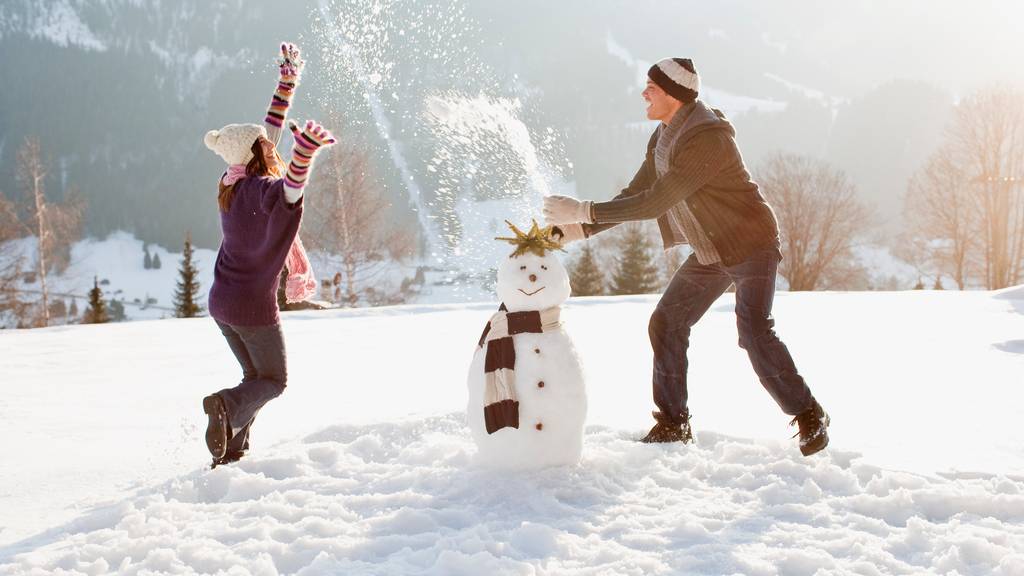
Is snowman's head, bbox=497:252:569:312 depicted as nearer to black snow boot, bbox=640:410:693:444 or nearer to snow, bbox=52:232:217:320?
black snow boot, bbox=640:410:693:444

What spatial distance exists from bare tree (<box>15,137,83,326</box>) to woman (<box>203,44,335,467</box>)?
2829cm

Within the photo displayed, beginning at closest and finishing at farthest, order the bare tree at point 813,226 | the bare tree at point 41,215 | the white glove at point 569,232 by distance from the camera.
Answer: the white glove at point 569,232
the bare tree at point 41,215
the bare tree at point 813,226

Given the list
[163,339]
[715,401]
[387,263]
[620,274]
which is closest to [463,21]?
[620,274]

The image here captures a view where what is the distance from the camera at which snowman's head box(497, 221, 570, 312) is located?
3.26 meters

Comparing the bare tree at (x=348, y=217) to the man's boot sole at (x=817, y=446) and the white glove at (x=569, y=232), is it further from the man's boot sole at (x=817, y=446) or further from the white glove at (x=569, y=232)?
the man's boot sole at (x=817, y=446)

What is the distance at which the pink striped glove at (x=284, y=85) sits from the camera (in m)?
3.86

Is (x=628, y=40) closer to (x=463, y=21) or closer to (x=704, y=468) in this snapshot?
(x=463, y=21)

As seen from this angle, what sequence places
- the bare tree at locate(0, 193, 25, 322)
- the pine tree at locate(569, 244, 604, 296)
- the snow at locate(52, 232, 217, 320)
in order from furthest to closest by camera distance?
the snow at locate(52, 232, 217, 320) → the pine tree at locate(569, 244, 604, 296) → the bare tree at locate(0, 193, 25, 322)

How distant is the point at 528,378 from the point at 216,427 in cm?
148

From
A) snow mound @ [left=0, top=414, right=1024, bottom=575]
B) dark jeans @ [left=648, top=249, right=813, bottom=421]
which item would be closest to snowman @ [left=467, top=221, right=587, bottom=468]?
snow mound @ [left=0, top=414, right=1024, bottom=575]

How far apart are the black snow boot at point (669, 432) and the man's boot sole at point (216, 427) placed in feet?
7.09

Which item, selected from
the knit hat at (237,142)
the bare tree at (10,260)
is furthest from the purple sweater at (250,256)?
the bare tree at (10,260)

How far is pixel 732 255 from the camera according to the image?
11.5 feet

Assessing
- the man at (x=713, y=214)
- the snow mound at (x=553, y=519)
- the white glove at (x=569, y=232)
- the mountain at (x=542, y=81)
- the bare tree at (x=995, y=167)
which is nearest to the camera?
the snow mound at (x=553, y=519)
